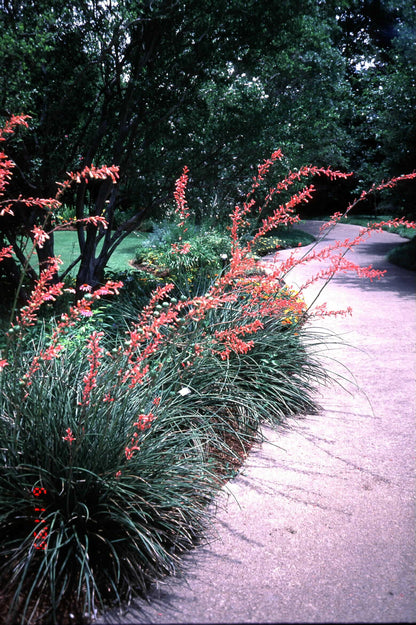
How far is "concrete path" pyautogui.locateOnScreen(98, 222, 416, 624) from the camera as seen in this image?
2213 millimetres

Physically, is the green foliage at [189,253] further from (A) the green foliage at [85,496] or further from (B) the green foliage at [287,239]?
(A) the green foliage at [85,496]

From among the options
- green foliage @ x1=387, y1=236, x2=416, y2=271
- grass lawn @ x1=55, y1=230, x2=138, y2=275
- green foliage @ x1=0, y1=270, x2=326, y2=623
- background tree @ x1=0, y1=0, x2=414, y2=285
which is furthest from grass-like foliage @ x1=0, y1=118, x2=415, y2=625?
green foliage @ x1=387, y1=236, x2=416, y2=271

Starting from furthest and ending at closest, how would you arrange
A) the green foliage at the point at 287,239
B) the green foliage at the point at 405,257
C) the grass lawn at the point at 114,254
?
1. the green foliage at the point at 287,239
2. the green foliage at the point at 405,257
3. the grass lawn at the point at 114,254

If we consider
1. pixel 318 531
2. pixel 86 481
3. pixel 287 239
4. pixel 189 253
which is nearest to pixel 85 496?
pixel 86 481

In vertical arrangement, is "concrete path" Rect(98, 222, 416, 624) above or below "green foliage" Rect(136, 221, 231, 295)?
below

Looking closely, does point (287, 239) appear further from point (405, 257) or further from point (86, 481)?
point (86, 481)

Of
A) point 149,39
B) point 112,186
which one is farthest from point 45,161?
point 149,39

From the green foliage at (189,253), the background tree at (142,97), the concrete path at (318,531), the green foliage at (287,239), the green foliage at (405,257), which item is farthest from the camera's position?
the green foliage at (287,239)

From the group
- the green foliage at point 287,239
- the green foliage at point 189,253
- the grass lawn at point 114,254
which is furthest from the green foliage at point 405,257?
the grass lawn at point 114,254

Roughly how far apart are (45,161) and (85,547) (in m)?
4.73

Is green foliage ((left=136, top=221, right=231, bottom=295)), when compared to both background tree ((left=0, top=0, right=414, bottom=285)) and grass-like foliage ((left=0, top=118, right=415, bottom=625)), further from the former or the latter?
grass-like foliage ((left=0, top=118, right=415, bottom=625))

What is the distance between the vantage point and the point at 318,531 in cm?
281

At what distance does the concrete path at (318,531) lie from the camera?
7.26 ft

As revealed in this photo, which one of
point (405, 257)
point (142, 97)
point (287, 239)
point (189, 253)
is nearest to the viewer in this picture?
point (142, 97)
